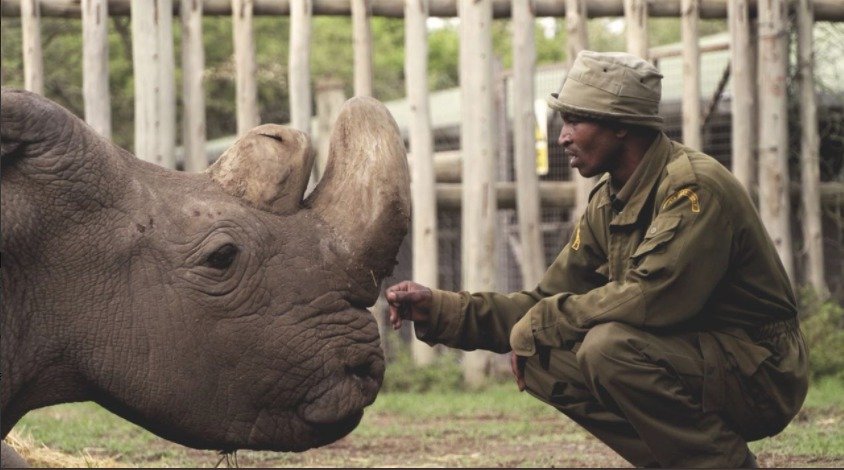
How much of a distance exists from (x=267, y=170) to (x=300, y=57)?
17.6ft

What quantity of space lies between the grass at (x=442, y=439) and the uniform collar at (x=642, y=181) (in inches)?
68.4

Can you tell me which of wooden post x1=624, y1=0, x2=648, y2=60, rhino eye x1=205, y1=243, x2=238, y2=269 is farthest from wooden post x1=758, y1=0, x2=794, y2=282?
rhino eye x1=205, y1=243, x2=238, y2=269

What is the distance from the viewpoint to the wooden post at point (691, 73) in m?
9.22

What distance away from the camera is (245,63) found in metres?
8.81

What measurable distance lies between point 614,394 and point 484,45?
5.39m

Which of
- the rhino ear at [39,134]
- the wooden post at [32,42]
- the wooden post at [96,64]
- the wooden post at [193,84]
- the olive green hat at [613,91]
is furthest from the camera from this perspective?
the wooden post at [193,84]

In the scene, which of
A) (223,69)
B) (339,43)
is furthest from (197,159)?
(339,43)

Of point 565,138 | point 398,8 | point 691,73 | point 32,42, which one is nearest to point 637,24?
point 691,73

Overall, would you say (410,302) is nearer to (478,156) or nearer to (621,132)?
(621,132)

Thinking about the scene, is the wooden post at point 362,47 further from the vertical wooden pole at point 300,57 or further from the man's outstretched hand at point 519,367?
the man's outstretched hand at point 519,367

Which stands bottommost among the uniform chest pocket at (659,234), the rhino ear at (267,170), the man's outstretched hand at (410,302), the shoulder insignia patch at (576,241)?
the man's outstretched hand at (410,302)

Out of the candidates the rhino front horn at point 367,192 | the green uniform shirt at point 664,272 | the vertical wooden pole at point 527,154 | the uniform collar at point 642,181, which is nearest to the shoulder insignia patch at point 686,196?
the green uniform shirt at point 664,272

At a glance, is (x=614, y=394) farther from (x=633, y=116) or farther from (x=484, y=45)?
(x=484, y=45)

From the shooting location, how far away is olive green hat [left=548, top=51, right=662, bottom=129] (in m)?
4.09
